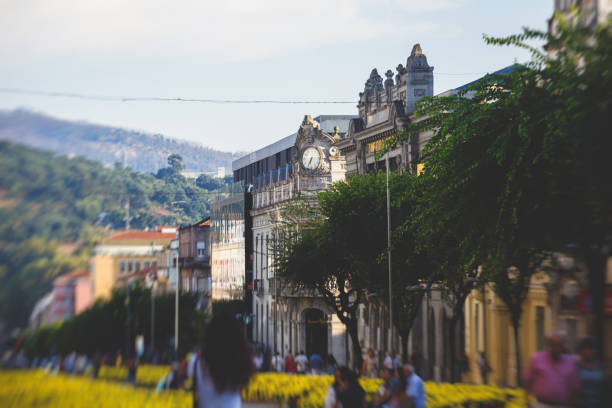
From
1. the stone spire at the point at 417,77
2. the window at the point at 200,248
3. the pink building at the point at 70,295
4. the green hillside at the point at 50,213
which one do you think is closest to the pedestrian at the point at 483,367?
the stone spire at the point at 417,77

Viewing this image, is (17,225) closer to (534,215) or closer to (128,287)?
(128,287)

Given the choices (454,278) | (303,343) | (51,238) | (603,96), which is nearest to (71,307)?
(51,238)

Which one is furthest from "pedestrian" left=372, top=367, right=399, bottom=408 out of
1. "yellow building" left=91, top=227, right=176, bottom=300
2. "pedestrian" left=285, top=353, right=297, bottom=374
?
"pedestrian" left=285, top=353, right=297, bottom=374

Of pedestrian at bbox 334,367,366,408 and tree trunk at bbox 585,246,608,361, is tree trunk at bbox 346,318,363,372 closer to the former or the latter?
tree trunk at bbox 585,246,608,361

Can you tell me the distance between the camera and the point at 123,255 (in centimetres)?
951

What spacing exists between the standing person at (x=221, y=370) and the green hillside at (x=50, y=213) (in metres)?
1.59

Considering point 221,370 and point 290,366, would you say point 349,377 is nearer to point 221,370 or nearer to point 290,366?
point 221,370

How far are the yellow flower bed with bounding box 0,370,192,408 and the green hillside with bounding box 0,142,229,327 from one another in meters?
0.57

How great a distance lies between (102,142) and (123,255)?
45.5 inches

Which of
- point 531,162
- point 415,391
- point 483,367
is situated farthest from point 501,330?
point 415,391

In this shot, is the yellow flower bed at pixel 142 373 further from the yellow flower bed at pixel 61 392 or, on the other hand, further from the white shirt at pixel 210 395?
the white shirt at pixel 210 395

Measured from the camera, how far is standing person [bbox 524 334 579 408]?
429 inches

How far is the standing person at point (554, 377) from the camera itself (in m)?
10.9

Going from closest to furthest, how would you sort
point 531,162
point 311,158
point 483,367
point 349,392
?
1. point 349,392
2. point 531,162
3. point 483,367
4. point 311,158
